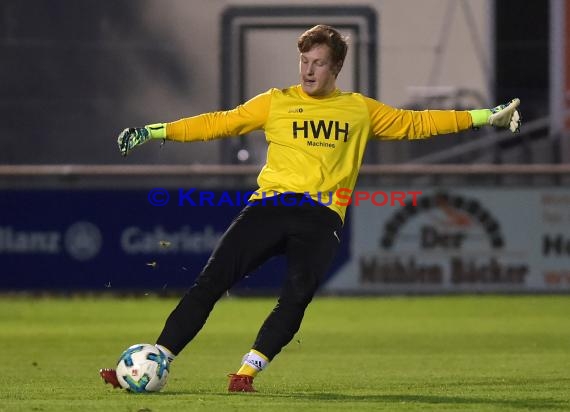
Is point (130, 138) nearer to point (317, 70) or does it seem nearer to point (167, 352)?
point (317, 70)

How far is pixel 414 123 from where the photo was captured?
8375 mm

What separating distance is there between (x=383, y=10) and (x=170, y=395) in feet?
37.9

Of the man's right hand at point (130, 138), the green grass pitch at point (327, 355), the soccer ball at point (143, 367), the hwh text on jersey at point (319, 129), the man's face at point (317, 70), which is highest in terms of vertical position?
the man's face at point (317, 70)

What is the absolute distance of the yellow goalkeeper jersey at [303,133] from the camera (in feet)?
26.5

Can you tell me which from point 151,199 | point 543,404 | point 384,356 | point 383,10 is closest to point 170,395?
point 543,404

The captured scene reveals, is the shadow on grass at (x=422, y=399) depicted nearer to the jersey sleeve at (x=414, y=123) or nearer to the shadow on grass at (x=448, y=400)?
the shadow on grass at (x=448, y=400)

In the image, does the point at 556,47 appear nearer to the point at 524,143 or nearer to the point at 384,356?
the point at 524,143

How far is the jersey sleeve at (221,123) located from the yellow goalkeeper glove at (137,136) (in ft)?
0.14

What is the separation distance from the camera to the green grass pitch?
780cm

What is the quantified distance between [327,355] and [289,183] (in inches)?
152

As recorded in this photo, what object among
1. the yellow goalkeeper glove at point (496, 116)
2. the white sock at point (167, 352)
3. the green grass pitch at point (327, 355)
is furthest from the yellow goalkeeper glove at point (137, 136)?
the yellow goalkeeper glove at point (496, 116)

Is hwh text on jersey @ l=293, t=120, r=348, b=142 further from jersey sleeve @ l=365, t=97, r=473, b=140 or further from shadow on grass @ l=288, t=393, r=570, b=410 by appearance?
shadow on grass @ l=288, t=393, r=570, b=410

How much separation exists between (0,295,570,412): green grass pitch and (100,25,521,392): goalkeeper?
0.34 meters

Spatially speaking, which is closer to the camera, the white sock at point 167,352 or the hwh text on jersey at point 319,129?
the white sock at point 167,352
